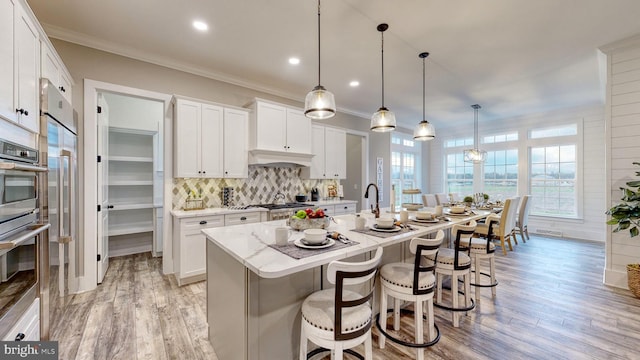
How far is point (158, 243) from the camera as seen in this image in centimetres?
435

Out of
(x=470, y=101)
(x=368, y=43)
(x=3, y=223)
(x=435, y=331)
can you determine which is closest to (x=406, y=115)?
(x=470, y=101)

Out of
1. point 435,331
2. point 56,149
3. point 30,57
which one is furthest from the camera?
point 435,331

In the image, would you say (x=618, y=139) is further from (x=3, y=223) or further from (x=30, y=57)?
(x=30, y=57)

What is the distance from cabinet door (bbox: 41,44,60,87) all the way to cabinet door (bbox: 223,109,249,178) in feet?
5.79

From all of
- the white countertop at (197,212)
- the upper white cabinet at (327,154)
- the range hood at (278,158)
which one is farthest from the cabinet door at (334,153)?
the white countertop at (197,212)

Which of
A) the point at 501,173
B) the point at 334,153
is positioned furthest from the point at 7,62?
the point at 501,173

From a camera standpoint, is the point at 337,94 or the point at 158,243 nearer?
the point at 158,243

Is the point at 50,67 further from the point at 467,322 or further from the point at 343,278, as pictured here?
the point at 467,322

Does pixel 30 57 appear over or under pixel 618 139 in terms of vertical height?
over

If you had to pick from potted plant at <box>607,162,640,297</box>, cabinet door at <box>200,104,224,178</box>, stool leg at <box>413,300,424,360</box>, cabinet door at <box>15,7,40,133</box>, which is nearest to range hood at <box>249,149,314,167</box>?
cabinet door at <box>200,104,224,178</box>

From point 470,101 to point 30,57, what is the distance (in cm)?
632

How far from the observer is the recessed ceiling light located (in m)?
2.72

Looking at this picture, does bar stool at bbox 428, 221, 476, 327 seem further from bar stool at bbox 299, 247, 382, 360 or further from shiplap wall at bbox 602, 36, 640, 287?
shiplap wall at bbox 602, 36, 640, 287

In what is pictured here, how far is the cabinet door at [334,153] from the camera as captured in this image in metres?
5.14
